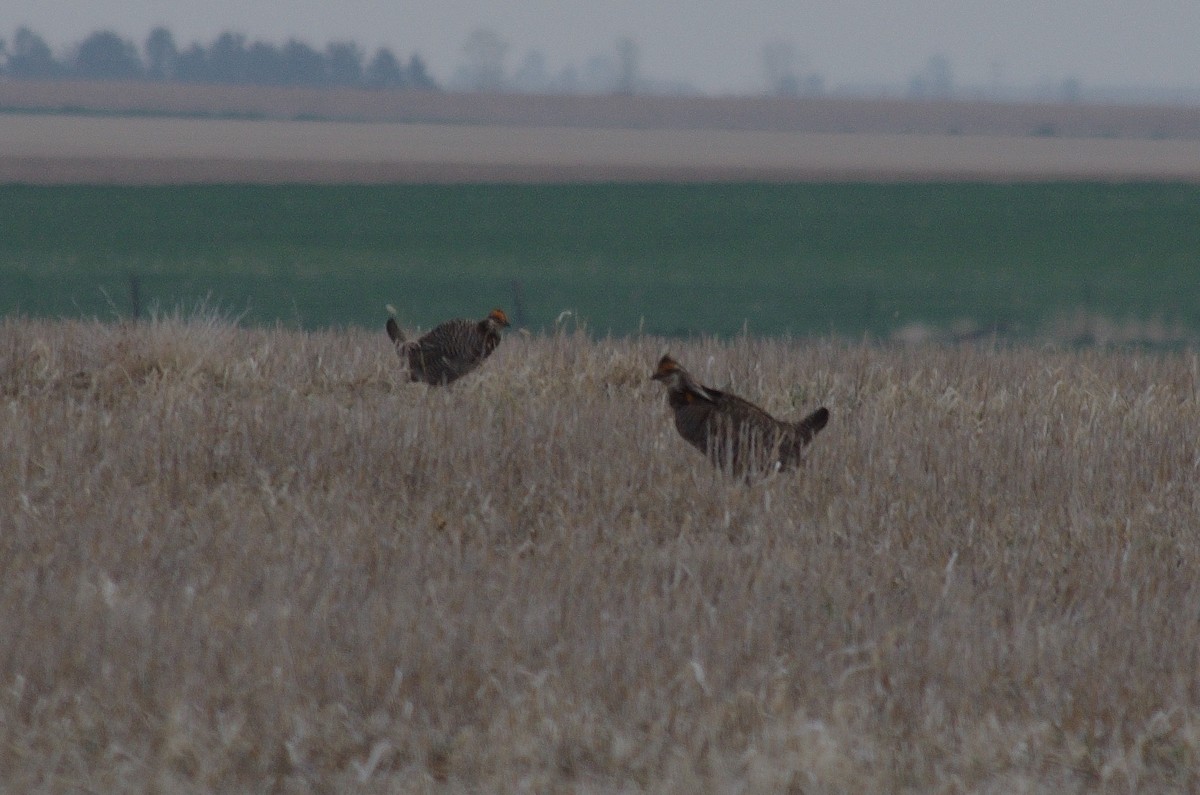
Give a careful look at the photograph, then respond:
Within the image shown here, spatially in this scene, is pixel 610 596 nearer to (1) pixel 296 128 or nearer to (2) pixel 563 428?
(2) pixel 563 428

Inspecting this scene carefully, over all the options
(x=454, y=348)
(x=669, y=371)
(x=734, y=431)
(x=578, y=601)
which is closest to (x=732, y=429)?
(x=734, y=431)

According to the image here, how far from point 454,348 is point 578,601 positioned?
471 centimetres

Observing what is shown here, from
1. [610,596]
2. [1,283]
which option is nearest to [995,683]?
[610,596]

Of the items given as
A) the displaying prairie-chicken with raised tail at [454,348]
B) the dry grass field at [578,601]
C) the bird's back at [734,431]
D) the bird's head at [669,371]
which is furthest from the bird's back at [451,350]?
the bird's back at [734,431]

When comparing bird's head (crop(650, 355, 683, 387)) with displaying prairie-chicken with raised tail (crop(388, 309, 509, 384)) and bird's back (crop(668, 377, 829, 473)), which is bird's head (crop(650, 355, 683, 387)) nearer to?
bird's back (crop(668, 377, 829, 473))

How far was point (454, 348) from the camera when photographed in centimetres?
1009

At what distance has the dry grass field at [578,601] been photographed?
439cm

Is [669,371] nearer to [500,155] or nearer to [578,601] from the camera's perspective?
[578,601]

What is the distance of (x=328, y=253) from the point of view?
44.1m

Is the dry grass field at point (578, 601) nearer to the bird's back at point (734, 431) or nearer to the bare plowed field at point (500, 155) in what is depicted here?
the bird's back at point (734, 431)

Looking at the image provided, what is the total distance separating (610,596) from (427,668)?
1000 millimetres

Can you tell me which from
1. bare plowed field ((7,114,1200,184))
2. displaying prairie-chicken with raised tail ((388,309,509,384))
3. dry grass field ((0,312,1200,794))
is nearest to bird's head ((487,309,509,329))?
displaying prairie-chicken with raised tail ((388,309,509,384))

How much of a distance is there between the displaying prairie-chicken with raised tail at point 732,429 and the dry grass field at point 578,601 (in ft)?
0.45

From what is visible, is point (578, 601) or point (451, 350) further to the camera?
point (451, 350)
